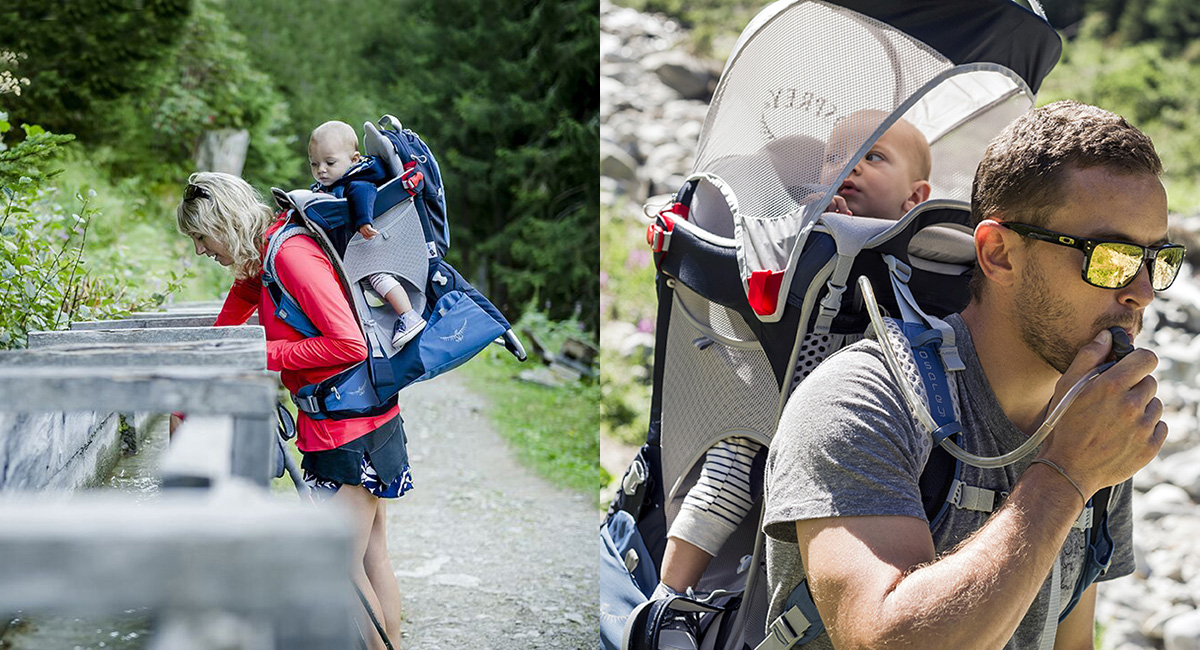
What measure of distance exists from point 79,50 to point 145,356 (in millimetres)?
1615

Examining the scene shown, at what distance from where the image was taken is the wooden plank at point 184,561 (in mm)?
634

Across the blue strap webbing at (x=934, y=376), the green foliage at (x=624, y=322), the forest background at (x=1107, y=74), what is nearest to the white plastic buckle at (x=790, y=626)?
the blue strap webbing at (x=934, y=376)

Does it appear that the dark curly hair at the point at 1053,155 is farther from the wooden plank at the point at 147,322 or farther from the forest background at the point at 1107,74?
the forest background at the point at 1107,74

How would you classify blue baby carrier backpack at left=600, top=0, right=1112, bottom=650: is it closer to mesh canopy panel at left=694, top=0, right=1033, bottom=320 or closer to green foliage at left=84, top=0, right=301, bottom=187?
mesh canopy panel at left=694, top=0, right=1033, bottom=320

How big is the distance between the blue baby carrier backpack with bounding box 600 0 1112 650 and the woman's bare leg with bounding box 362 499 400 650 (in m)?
0.51

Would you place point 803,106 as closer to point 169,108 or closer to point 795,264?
point 795,264

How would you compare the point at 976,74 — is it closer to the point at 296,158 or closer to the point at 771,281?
the point at 771,281

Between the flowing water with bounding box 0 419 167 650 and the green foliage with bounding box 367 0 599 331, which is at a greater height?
the flowing water with bounding box 0 419 167 650

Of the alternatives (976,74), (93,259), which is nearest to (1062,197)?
(976,74)

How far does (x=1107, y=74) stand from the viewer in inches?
605

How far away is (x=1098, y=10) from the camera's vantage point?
18531 mm

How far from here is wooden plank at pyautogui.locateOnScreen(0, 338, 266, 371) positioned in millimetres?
1014

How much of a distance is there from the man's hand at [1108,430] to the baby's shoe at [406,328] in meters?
1.24

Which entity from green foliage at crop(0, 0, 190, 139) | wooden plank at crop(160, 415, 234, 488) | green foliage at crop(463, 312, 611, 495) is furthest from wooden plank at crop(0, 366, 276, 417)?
green foliage at crop(463, 312, 611, 495)
